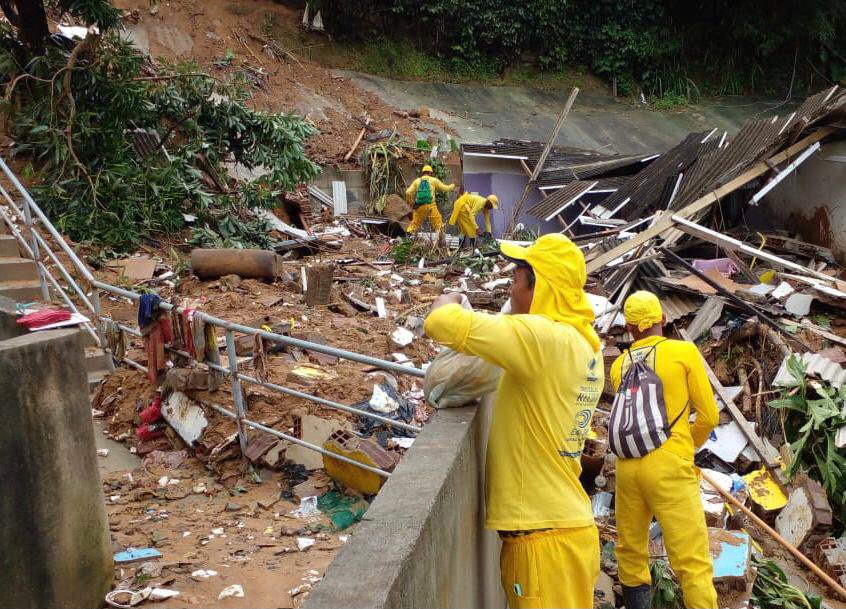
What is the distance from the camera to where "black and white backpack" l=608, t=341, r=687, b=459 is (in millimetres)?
3832

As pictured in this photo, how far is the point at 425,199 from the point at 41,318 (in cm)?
943

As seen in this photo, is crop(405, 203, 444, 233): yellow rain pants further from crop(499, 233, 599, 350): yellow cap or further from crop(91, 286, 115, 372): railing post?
crop(499, 233, 599, 350): yellow cap

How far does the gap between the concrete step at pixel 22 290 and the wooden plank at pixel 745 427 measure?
6.59 metres

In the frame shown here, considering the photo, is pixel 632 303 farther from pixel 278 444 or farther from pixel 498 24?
pixel 498 24

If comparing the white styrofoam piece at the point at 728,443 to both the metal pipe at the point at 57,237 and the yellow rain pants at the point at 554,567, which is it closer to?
the yellow rain pants at the point at 554,567

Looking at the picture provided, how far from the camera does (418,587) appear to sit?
1834mm

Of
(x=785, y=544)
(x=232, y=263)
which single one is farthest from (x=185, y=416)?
(x=785, y=544)

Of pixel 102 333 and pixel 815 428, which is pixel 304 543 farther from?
pixel 815 428

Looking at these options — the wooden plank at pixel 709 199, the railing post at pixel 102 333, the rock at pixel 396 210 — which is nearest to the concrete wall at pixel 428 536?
the railing post at pixel 102 333

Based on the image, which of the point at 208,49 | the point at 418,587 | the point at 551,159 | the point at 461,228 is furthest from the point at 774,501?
the point at 208,49

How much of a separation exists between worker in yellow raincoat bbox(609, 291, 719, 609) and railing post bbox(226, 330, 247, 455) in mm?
2592

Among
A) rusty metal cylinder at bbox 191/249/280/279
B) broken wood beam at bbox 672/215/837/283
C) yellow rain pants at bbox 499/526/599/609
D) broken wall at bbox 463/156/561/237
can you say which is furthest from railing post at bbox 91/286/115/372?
broken wall at bbox 463/156/561/237

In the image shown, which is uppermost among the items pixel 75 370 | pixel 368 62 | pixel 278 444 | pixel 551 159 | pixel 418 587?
pixel 368 62

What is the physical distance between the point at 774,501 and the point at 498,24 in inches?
791
